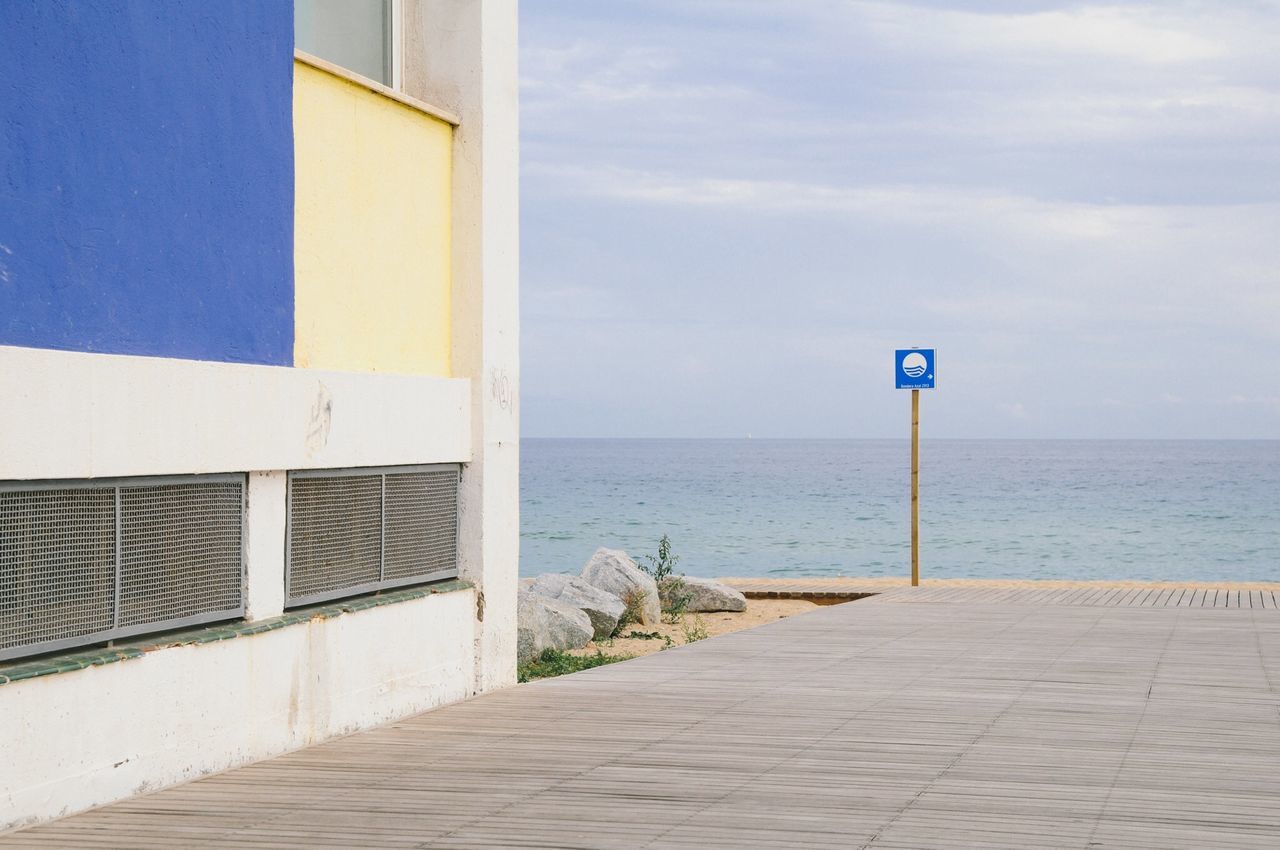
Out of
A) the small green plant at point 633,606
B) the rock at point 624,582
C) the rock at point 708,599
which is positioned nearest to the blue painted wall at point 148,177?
the small green plant at point 633,606

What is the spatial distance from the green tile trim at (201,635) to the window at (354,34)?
3.31 m

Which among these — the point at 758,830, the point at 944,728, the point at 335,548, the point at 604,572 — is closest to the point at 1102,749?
the point at 944,728

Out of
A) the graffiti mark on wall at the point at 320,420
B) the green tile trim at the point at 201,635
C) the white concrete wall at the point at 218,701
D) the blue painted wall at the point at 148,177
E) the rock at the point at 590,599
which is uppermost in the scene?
the blue painted wall at the point at 148,177

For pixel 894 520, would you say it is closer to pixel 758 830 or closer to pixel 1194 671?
pixel 1194 671

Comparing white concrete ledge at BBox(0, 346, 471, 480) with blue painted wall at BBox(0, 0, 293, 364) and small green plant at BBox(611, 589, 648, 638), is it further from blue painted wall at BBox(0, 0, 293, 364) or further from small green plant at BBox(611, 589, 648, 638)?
small green plant at BBox(611, 589, 648, 638)

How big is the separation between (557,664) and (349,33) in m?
6.41

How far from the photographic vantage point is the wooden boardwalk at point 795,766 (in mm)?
6562

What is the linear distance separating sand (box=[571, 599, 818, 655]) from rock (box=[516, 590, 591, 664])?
22 centimetres

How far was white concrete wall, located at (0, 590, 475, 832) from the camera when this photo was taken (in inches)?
263

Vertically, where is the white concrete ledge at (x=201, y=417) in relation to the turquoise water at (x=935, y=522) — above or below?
above

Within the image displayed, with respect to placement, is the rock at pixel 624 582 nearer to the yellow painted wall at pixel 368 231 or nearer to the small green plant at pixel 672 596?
the small green plant at pixel 672 596

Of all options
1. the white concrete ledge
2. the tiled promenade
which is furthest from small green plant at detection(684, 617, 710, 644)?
the white concrete ledge

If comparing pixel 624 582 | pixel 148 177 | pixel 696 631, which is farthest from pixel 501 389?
pixel 624 582

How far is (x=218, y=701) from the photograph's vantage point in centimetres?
797
